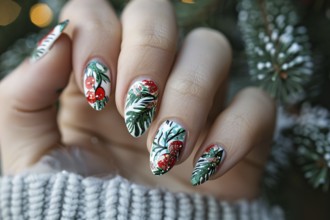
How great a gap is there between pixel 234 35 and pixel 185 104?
270mm

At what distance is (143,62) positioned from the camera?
45 centimetres

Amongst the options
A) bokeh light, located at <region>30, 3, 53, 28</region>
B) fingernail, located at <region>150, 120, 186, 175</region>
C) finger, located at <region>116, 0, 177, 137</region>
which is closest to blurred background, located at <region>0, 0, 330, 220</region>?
bokeh light, located at <region>30, 3, 53, 28</region>

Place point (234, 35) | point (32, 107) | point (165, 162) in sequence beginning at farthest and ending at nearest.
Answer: point (234, 35) → point (32, 107) → point (165, 162)

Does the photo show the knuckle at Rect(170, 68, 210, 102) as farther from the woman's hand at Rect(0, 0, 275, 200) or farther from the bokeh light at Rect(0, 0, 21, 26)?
the bokeh light at Rect(0, 0, 21, 26)

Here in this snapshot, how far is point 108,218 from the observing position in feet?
1.53

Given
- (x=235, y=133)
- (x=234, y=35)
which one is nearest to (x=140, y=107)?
(x=235, y=133)

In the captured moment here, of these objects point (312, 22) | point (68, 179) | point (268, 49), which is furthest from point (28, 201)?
point (312, 22)

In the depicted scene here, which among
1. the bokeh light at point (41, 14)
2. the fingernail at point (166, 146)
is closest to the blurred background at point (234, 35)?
the bokeh light at point (41, 14)

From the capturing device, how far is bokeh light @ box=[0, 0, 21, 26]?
687mm

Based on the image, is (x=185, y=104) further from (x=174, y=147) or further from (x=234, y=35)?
(x=234, y=35)

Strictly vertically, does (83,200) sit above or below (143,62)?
below

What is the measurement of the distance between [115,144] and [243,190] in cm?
17

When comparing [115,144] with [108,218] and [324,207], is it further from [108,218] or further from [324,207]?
[324,207]

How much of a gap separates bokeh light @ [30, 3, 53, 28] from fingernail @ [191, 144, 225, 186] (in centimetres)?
36
